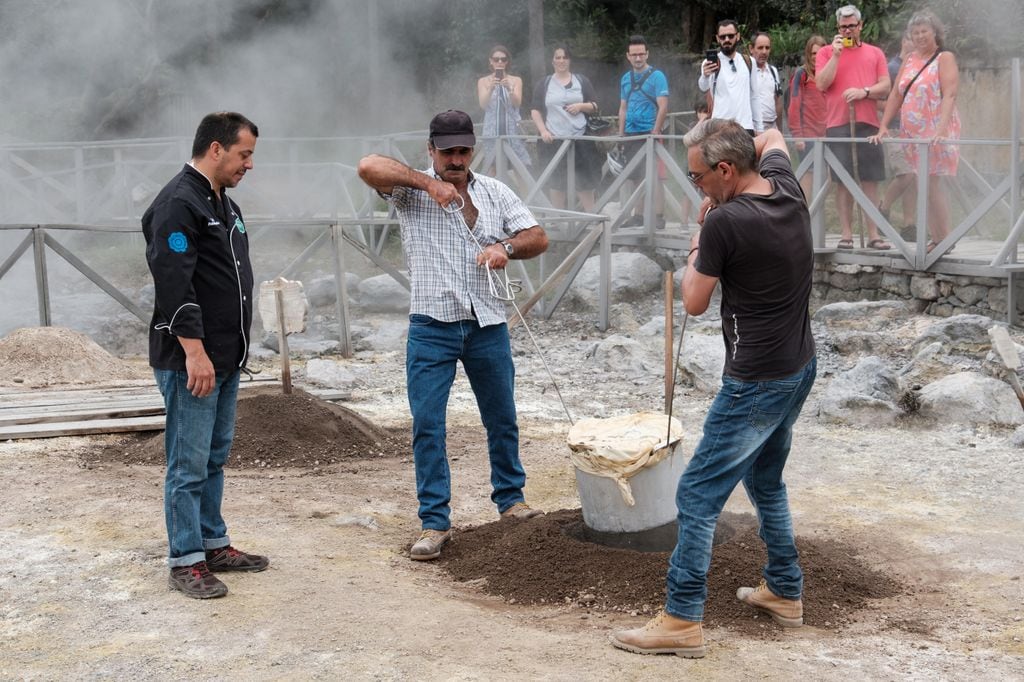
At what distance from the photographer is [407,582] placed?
4.43 m

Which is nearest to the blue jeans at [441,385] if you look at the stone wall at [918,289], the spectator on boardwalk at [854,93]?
the stone wall at [918,289]

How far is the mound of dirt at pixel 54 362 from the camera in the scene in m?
8.09

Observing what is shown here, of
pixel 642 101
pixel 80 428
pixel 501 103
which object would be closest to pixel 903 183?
pixel 642 101

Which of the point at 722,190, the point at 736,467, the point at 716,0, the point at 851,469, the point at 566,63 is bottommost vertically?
the point at 851,469

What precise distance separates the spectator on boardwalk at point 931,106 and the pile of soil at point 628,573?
15.9 feet

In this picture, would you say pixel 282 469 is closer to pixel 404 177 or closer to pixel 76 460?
pixel 76 460

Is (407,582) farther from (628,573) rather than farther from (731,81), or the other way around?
(731,81)

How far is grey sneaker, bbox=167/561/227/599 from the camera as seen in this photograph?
4199mm

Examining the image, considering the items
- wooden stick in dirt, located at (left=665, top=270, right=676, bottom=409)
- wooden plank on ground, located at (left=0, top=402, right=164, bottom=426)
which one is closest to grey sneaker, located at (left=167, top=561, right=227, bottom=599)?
wooden stick in dirt, located at (left=665, top=270, right=676, bottom=409)

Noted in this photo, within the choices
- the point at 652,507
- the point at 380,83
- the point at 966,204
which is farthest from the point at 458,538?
the point at 380,83

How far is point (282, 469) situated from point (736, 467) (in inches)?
119

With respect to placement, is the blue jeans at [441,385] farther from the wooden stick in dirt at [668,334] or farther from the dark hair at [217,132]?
the dark hair at [217,132]

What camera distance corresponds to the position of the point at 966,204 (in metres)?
9.65

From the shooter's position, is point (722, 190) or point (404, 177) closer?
point (722, 190)
